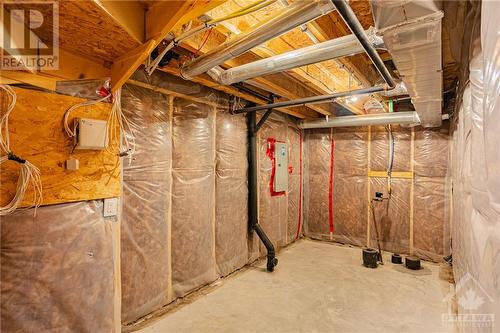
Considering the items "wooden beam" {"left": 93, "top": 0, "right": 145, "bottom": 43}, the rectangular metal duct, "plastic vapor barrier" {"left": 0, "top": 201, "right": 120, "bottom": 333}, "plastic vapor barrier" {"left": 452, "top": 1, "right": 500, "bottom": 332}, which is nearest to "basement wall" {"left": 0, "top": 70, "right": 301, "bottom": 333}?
"plastic vapor barrier" {"left": 0, "top": 201, "right": 120, "bottom": 333}

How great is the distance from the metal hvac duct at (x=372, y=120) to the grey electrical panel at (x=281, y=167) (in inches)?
26.7

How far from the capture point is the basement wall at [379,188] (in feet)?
12.1

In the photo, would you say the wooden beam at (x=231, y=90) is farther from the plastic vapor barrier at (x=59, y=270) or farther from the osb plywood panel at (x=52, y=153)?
the plastic vapor barrier at (x=59, y=270)

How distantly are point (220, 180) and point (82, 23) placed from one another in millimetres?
2038

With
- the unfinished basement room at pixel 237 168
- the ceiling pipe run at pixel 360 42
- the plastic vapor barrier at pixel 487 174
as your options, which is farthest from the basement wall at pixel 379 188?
the plastic vapor barrier at pixel 487 174

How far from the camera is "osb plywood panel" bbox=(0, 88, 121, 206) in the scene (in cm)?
131

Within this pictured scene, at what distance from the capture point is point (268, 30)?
138 cm

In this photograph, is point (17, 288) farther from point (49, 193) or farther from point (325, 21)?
point (325, 21)

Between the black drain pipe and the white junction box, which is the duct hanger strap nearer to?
the white junction box

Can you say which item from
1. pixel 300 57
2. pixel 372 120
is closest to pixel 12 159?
pixel 300 57

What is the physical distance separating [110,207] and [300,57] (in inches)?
64.1

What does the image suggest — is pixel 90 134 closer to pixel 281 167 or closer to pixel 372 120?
pixel 281 167

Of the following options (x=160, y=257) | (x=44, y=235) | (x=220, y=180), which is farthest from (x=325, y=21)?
(x=160, y=257)

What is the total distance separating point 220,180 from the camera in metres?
2.99
